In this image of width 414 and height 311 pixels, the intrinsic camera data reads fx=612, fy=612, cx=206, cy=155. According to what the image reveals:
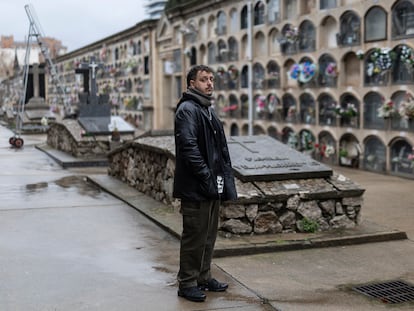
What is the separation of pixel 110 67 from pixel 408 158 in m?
19.4

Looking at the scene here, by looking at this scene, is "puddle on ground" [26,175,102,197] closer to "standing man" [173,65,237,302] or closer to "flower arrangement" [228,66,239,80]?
"standing man" [173,65,237,302]

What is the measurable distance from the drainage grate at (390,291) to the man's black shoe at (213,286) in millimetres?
878

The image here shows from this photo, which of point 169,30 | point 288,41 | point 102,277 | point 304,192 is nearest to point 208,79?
point 102,277

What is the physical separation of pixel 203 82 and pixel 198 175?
62 cm

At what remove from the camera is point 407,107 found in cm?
962

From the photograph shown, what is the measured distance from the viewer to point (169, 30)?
2069cm

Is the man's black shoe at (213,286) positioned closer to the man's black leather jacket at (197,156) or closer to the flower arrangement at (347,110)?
the man's black leather jacket at (197,156)

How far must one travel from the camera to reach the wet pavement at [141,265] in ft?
12.4

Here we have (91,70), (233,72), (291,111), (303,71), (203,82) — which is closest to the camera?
(203,82)

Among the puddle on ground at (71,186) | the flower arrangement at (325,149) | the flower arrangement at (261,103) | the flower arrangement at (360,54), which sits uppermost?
the flower arrangement at (360,54)

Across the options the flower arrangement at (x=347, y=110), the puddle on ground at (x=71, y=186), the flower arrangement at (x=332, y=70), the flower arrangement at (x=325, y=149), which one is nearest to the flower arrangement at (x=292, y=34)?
the flower arrangement at (x=332, y=70)

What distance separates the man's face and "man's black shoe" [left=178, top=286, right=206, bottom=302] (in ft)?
4.07

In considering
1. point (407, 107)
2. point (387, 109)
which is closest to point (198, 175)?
point (407, 107)

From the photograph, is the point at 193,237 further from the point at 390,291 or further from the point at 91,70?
the point at 91,70
